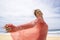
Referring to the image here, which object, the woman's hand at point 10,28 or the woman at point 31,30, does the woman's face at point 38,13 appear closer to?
the woman at point 31,30

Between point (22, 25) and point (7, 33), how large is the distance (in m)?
0.18

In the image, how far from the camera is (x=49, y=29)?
64.7 inches

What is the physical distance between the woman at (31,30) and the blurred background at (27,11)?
5cm

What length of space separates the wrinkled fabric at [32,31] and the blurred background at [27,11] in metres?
0.06

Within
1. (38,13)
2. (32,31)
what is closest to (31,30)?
(32,31)

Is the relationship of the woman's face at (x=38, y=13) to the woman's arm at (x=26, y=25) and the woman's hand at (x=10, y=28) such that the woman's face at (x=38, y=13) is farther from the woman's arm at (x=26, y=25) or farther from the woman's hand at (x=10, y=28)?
the woman's hand at (x=10, y=28)

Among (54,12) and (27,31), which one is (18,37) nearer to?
(27,31)

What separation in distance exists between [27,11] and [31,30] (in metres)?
0.22

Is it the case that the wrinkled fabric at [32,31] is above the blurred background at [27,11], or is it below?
below

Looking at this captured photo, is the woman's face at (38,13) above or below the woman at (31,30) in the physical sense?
above

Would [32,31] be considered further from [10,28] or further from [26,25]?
[10,28]

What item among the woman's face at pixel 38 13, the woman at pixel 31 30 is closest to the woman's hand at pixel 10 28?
the woman at pixel 31 30

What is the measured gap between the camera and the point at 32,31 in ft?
5.24

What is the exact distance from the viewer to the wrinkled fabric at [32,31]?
1.59m
